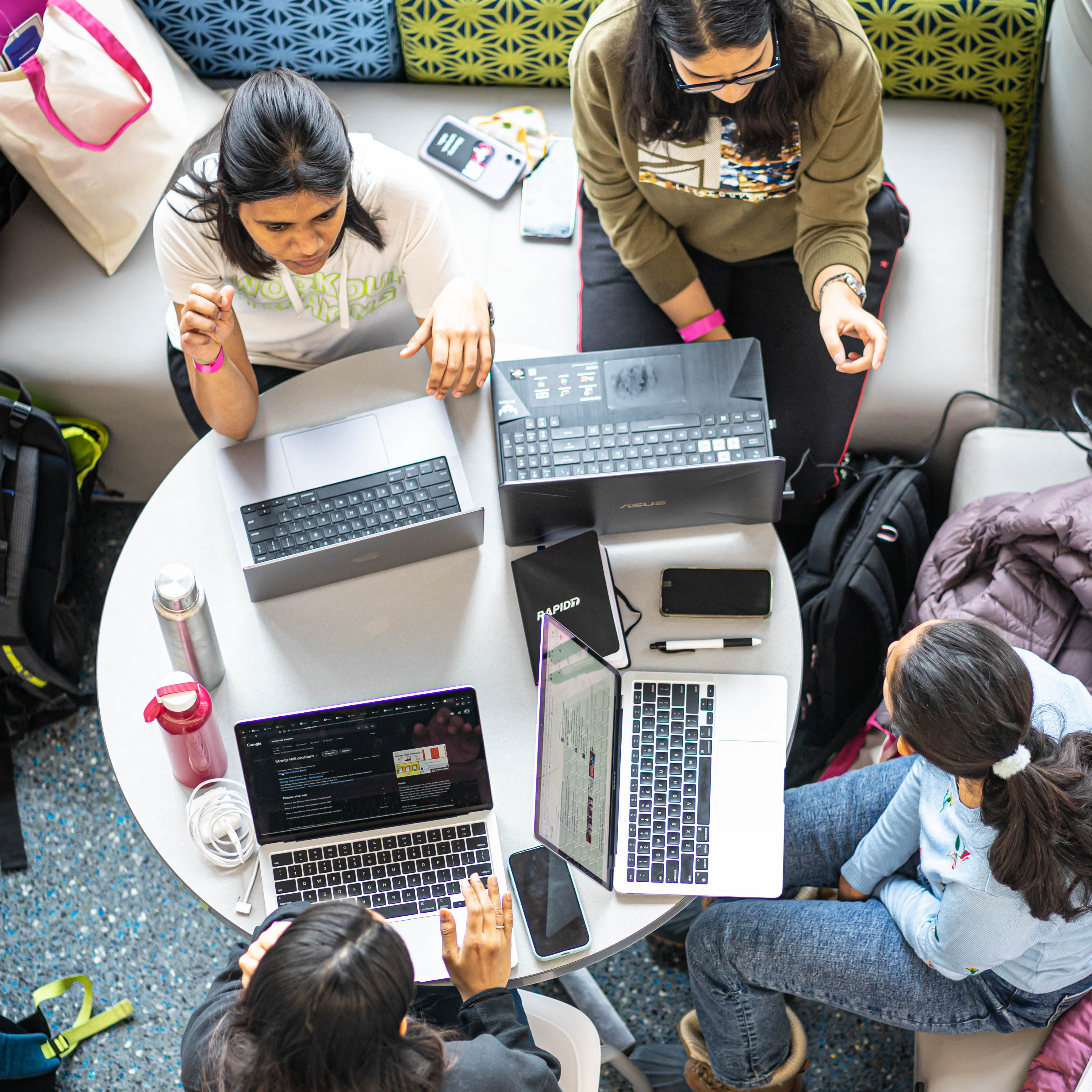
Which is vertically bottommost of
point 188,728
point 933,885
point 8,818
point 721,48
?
point 8,818

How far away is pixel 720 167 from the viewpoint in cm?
172

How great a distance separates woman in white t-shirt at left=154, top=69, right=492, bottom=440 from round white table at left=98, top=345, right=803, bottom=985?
5.1 inches

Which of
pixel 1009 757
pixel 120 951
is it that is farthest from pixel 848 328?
pixel 120 951

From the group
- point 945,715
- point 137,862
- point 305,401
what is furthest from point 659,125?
point 137,862

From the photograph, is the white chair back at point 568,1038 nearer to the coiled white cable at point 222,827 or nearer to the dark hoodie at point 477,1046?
the dark hoodie at point 477,1046

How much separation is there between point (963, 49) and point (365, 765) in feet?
5.79

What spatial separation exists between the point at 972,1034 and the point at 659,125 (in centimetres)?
138

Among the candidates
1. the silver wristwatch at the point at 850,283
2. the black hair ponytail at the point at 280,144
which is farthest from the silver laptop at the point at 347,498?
the silver wristwatch at the point at 850,283

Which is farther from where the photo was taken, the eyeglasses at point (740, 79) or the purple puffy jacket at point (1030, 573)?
the purple puffy jacket at point (1030, 573)

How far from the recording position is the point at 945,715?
1256mm

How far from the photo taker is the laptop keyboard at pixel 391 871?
1.38 metres

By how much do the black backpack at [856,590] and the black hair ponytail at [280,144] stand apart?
1025 millimetres

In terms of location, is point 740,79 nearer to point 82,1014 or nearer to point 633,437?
point 633,437

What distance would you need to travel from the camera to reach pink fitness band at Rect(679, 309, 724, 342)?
1.92 meters
